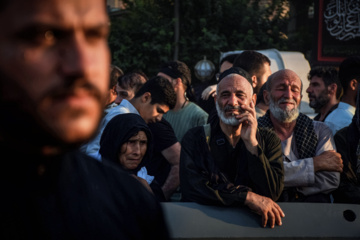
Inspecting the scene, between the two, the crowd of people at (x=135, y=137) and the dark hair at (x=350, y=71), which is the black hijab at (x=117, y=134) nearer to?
the crowd of people at (x=135, y=137)

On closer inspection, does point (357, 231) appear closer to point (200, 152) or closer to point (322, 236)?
point (322, 236)

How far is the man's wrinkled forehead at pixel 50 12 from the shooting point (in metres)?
0.65

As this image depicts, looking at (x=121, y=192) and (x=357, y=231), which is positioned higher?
(x=121, y=192)

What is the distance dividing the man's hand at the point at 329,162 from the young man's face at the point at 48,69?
3405 mm

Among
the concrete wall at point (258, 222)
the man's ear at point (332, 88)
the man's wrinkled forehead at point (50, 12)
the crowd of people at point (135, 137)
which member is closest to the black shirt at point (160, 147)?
the crowd of people at point (135, 137)

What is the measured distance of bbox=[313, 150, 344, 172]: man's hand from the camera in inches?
153

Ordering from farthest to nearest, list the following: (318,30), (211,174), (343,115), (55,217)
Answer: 1. (318,30)
2. (343,115)
3. (211,174)
4. (55,217)

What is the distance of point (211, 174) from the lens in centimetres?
358

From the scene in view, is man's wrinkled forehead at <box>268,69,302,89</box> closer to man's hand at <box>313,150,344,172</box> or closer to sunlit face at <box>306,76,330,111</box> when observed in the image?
man's hand at <box>313,150,344,172</box>

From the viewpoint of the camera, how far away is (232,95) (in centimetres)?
398

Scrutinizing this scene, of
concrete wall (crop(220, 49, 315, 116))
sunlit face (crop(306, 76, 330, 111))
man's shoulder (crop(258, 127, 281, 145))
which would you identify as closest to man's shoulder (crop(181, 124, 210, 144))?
man's shoulder (crop(258, 127, 281, 145))

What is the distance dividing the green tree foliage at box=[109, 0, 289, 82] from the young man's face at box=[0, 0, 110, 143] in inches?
672

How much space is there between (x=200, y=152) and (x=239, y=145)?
1.01 feet

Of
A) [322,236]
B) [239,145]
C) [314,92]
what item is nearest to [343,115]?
[314,92]
